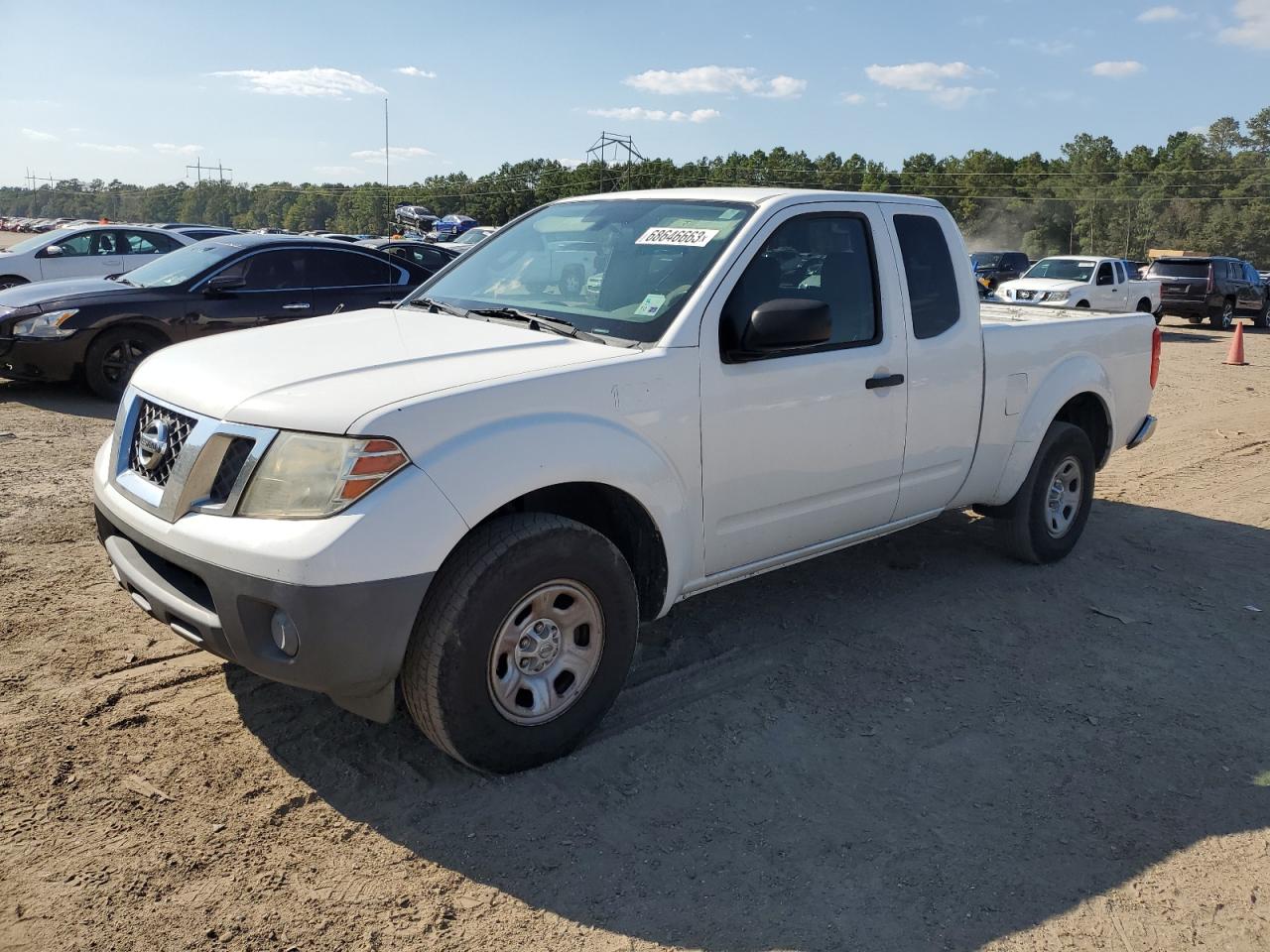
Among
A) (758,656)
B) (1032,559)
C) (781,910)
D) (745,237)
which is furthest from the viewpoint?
(1032,559)

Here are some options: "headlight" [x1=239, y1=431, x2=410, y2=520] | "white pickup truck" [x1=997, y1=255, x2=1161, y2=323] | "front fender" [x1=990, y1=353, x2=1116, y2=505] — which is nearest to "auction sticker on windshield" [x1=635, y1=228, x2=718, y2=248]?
"headlight" [x1=239, y1=431, x2=410, y2=520]

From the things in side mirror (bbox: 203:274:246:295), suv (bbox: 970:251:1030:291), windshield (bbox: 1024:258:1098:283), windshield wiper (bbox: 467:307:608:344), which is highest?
suv (bbox: 970:251:1030:291)

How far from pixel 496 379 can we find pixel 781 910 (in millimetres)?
1790

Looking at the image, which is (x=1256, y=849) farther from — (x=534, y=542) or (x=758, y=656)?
(x=534, y=542)

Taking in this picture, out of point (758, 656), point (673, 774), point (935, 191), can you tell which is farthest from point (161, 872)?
point (935, 191)

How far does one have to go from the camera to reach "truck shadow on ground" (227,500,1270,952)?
9.56ft

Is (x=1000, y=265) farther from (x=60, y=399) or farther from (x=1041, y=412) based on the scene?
(x=1041, y=412)

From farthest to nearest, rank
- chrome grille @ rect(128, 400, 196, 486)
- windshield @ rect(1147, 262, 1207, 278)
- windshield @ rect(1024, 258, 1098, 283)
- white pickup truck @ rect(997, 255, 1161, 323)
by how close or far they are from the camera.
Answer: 1. windshield @ rect(1147, 262, 1207, 278)
2. windshield @ rect(1024, 258, 1098, 283)
3. white pickup truck @ rect(997, 255, 1161, 323)
4. chrome grille @ rect(128, 400, 196, 486)

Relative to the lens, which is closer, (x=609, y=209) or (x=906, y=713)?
(x=906, y=713)

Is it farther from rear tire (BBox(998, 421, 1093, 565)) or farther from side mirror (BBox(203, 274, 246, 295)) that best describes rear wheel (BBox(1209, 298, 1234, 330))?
side mirror (BBox(203, 274, 246, 295))

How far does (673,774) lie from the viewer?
3.49 m

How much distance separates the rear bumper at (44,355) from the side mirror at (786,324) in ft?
25.5

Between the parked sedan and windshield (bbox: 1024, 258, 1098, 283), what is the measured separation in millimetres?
16494

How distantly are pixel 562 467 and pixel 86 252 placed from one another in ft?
50.6
